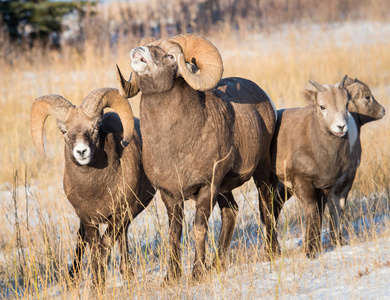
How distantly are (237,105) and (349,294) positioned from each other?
245cm

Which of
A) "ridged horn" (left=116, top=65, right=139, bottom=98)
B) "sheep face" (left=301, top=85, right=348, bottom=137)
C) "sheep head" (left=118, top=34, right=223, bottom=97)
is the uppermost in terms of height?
"sheep head" (left=118, top=34, right=223, bottom=97)

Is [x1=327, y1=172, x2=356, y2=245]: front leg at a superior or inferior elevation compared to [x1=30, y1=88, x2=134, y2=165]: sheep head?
inferior

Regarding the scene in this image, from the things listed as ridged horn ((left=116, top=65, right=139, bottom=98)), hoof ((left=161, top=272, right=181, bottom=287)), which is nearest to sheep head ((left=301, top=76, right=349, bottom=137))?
ridged horn ((left=116, top=65, right=139, bottom=98))

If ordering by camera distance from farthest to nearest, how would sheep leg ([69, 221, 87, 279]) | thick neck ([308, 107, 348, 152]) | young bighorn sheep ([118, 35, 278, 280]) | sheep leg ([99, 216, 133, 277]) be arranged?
1. thick neck ([308, 107, 348, 152])
2. sheep leg ([69, 221, 87, 279])
3. sheep leg ([99, 216, 133, 277])
4. young bighorn sheep ([118, 35, 278, 280])

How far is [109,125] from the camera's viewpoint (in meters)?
6.73

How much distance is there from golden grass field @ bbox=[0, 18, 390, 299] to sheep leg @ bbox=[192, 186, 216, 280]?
0.17 m

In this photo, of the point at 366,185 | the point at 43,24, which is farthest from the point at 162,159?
the point at 43,24

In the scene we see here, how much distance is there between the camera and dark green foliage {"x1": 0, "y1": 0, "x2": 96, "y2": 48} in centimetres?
2122

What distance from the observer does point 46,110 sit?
648 cm

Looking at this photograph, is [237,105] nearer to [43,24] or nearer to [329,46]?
[329,46]

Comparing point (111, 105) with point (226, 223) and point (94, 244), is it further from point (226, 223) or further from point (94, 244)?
point (226, 223)

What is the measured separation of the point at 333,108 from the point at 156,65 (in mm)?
2294

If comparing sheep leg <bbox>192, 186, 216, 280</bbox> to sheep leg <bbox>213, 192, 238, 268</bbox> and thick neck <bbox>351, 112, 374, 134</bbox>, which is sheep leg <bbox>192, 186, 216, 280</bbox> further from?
thick neck <bbox>351, 112, 374, 134</bbox>

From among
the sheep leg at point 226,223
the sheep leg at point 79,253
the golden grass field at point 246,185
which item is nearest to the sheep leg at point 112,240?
the sheep leg at point 79,253
